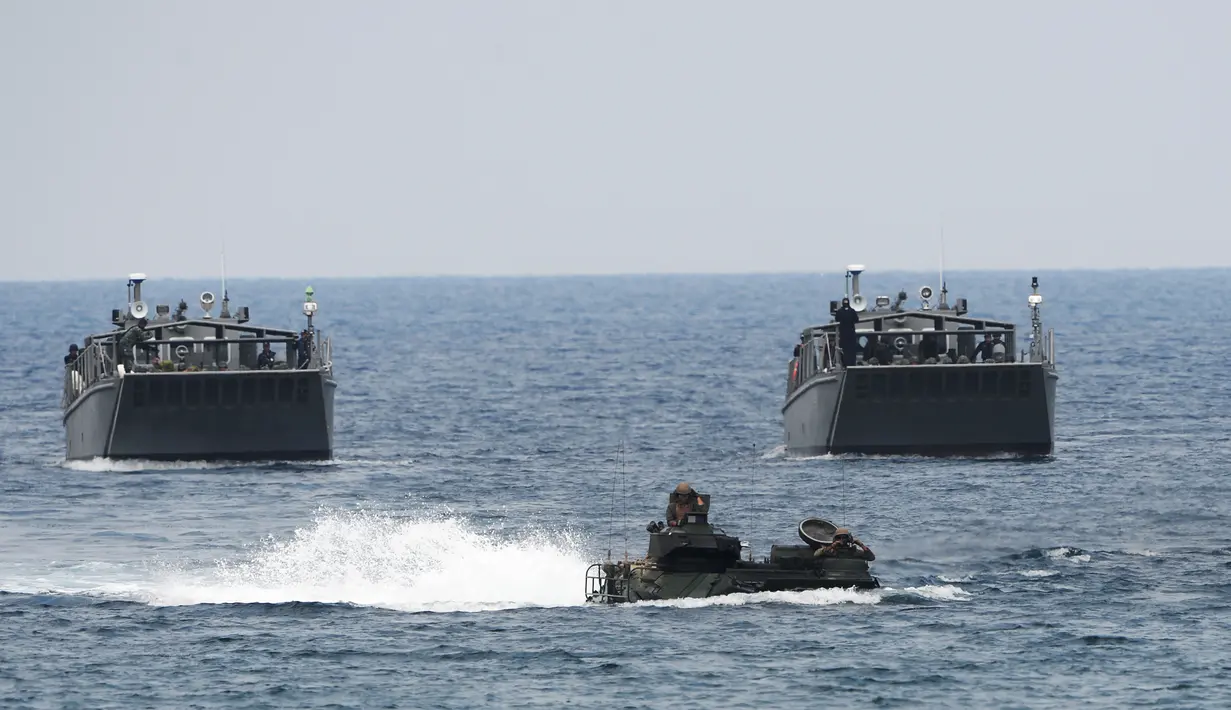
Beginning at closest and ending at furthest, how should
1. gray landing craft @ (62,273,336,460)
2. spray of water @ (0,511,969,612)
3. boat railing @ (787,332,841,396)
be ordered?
spray of water @ (0,511,969,612) < gray landing craft @ (62,273,336,460) < boat railing @ (787,332,841,396)

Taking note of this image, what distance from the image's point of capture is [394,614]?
46.3 m

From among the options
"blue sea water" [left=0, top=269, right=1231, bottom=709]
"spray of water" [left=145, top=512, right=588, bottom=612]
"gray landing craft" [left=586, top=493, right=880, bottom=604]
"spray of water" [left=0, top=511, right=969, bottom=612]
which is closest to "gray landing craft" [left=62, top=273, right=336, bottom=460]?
"blue sea water" [left=0, top=269, right=1231, bottom=709]

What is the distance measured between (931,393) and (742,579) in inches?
937

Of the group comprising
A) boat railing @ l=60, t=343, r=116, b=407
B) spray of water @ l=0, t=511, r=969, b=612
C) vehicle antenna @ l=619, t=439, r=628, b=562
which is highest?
boat railing @ l=60, t=343, r=116, b=407

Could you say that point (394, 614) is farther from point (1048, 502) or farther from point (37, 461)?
point (37, 461)

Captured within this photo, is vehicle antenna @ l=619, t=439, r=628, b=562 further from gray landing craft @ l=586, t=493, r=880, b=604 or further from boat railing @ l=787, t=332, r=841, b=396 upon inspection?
boat railing @ l=787, t=332, r=841, b=396

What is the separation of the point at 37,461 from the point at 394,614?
32551 millimetres

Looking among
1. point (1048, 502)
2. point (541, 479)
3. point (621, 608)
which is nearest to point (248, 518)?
point (541, 479)

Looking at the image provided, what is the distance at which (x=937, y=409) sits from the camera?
2731 inches

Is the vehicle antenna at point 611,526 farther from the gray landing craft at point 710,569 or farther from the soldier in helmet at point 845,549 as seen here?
the soldier in helmet at point 845,549

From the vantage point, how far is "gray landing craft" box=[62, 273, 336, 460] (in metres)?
68.8

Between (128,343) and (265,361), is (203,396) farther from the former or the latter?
(128,343)

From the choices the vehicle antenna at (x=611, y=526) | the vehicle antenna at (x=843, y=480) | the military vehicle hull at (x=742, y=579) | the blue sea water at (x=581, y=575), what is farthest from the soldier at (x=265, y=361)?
the military vehicle hull at (x=742, y=579)

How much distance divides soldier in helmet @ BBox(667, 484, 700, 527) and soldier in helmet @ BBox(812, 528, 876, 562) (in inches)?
101
